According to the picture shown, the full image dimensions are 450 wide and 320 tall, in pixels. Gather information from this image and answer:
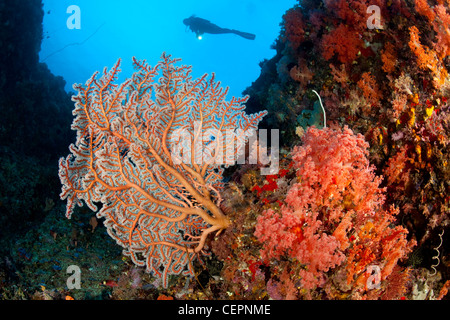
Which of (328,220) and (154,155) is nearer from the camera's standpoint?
(328,220)

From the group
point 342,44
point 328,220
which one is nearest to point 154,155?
point 328,220

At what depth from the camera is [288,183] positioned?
13.4 feet

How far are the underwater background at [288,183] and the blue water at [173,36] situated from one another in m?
142

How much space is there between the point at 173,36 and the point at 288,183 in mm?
185717

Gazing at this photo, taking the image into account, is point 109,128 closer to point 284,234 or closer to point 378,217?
point 284,234

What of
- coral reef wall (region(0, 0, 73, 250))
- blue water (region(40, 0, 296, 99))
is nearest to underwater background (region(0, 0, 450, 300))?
coral reef wall (region(0, 0, 73, 250))

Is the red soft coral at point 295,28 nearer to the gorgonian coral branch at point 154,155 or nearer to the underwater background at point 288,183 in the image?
the underwater background at point 288,183

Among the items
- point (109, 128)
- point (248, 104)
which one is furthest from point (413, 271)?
point (248, 104)

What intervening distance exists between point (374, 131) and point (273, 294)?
11.7ft

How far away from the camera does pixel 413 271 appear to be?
3.44 meters

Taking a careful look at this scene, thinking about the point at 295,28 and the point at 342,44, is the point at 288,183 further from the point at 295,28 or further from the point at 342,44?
the point at 295,28

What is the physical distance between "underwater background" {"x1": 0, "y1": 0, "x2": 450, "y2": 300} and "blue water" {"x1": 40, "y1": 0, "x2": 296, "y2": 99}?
142m

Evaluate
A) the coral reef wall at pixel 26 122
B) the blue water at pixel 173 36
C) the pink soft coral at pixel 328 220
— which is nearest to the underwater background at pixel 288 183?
the pink soft coral at pixel 328 220

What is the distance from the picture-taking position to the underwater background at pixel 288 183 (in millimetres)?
3055
